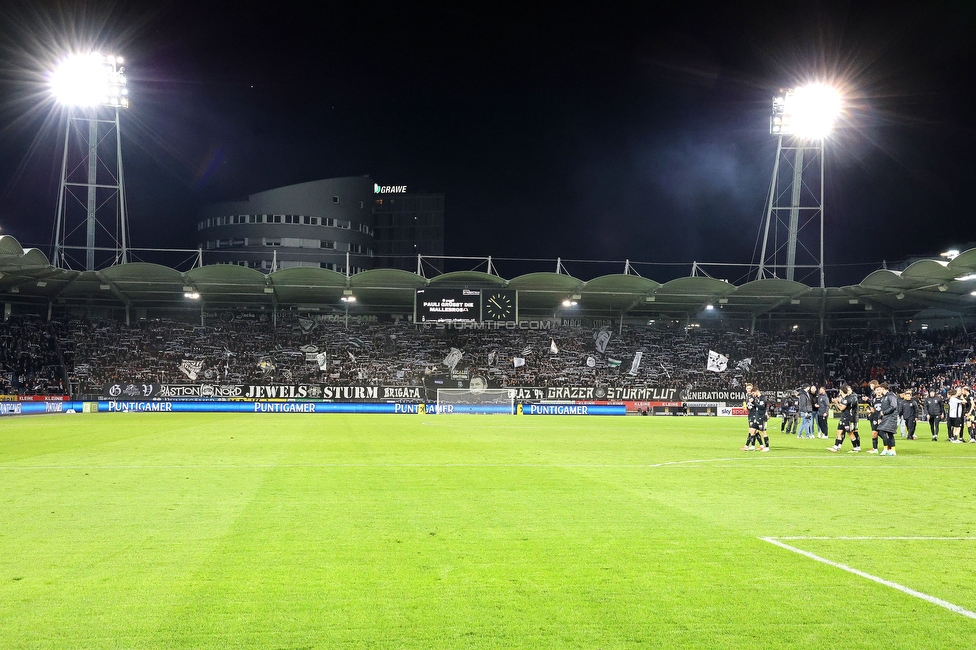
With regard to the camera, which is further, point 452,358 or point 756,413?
point 452,358

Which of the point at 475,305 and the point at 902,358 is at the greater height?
the point at 475,305

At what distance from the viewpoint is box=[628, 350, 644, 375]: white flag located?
54.9 m

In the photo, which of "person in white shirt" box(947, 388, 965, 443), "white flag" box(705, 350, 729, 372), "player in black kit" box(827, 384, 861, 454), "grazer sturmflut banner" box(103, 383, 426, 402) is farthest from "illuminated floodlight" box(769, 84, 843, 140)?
"player in black kit" box(827, 384, 861, 454)

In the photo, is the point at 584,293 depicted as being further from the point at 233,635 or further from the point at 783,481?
the point at 233,635

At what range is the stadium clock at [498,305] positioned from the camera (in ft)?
151

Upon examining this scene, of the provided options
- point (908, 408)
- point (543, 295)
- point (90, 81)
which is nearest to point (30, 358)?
point (90, 81)

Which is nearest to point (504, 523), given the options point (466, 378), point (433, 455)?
point (433, 455)

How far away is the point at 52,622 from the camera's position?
5.39m

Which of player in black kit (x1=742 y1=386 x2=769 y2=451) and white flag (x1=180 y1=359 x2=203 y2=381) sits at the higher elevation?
white flag (x1=180 y1=359 x2=203 y2=381)

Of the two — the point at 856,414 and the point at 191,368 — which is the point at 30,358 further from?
the point at 856,414

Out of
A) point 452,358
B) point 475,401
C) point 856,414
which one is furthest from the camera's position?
point 452,358

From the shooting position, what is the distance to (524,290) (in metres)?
50.1

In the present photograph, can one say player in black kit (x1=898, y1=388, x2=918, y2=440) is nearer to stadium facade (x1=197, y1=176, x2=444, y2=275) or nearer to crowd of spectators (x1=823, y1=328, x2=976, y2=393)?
crowd of spectators (x1=823, y1=328, x2=976, y2=393)

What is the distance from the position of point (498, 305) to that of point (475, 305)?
1465mm
